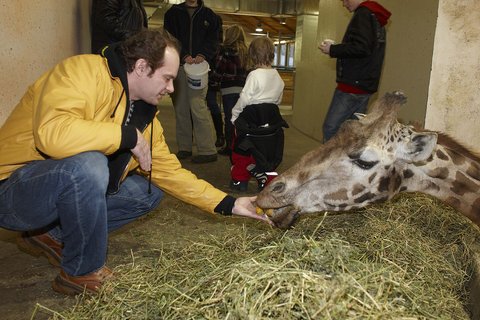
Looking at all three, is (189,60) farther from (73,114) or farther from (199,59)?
(73,114)

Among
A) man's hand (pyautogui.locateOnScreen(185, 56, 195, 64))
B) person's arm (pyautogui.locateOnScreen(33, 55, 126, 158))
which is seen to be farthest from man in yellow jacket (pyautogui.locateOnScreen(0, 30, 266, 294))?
man's hand (pyautogui.locateOnScreen(185, 56, 195, 64))

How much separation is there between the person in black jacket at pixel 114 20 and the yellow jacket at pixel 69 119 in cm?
230

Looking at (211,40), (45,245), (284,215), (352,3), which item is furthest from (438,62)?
(45,245)

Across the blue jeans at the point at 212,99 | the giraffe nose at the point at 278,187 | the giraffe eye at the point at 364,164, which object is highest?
the giraffe eye at the point at 364,164

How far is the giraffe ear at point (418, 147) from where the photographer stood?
2688mm

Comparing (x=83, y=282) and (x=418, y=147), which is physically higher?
(x=418, y=147)

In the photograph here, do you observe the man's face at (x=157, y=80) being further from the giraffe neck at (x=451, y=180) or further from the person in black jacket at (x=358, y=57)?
the person in black jacket at (x=358, y=57)

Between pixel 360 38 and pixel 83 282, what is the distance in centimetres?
367

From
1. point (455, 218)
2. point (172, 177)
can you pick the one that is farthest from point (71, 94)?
point (455, 218)

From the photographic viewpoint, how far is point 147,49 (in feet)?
8.76

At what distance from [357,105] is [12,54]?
134 inches

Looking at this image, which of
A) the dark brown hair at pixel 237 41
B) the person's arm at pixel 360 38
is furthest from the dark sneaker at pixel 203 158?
the person's arm at pixel 360 38

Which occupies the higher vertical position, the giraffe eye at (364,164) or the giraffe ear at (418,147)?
the giraffe ear at (418,147)

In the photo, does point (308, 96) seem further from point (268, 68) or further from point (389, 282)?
point (389, 282)
